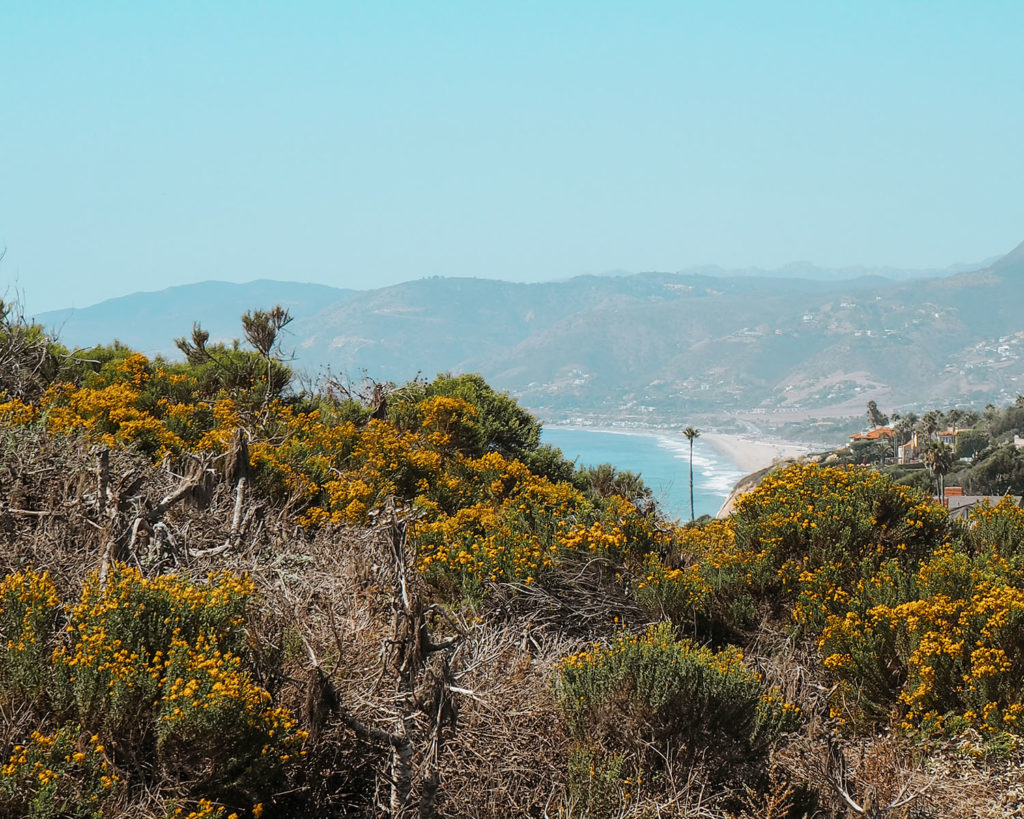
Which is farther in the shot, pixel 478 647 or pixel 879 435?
pixel 879 435

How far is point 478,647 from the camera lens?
5.51m

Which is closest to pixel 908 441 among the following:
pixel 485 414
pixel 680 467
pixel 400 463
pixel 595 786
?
pixel 680 467

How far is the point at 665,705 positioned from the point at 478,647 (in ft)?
3.66

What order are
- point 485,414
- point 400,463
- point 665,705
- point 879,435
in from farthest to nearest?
point 879,435 → point 485,414 → point 400,463 → point 665,705

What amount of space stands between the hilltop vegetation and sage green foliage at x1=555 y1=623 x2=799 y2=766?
1 centimetres

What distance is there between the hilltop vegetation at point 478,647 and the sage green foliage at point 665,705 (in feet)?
0.05

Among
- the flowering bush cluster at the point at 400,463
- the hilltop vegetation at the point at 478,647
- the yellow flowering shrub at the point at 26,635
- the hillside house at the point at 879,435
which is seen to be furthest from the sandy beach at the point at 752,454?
the yellow flowering shrub at the point at 26,635

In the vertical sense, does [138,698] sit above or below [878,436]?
above

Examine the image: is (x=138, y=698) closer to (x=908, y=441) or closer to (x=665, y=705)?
(x=665, y=705)

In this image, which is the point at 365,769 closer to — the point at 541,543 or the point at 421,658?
the point at 421,658

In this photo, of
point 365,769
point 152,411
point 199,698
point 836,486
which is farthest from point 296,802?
point 152,411

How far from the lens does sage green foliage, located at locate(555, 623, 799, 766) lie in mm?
5055

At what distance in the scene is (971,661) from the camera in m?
5.84

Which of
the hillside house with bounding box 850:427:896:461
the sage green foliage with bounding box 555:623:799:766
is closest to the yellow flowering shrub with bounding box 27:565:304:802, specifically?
the sage green foliage with bounding box 555:623:799:766
